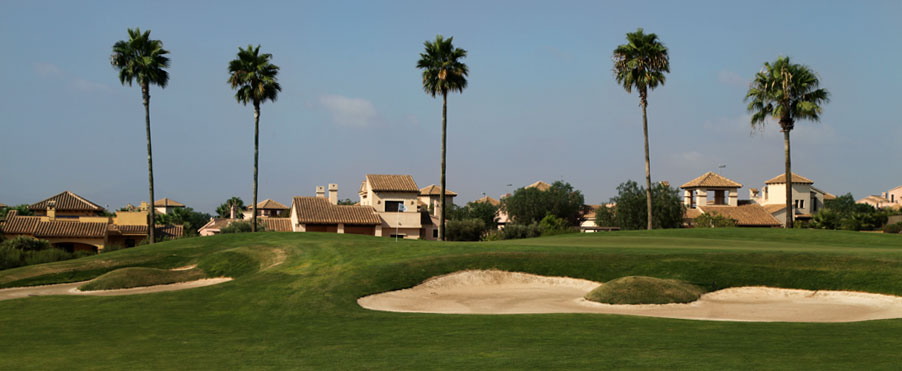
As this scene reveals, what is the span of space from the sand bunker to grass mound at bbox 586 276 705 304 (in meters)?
0.29

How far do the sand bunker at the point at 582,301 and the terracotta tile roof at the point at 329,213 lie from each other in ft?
140

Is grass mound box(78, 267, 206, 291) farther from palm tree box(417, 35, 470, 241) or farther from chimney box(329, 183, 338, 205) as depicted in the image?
chimney box(329, 183, 338, 205)

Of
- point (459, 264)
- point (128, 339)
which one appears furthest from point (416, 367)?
point (459, 264)

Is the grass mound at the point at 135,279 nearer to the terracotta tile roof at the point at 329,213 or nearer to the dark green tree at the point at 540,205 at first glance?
the terracotta tile roof at the point at 329,213

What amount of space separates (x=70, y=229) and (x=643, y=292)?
65899 millimetres

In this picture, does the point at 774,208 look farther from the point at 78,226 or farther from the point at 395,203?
the point at 78,226

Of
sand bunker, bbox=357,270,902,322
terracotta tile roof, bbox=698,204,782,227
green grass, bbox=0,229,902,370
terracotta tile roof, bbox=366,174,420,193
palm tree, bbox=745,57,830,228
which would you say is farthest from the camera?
terracotta tile roof, bbox=698,204,782,227

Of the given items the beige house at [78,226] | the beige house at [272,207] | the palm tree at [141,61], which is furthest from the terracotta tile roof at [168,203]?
the palm tree at [141,61]

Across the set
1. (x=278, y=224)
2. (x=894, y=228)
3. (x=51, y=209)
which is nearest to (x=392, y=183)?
(x=278, y=224)

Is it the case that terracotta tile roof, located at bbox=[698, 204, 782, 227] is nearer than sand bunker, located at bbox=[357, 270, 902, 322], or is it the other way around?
sand bunker, located at bbox=[357, 270, 902, 322]

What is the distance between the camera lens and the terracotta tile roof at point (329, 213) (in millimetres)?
66750

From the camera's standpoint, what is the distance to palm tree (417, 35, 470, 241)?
5228 centimetres

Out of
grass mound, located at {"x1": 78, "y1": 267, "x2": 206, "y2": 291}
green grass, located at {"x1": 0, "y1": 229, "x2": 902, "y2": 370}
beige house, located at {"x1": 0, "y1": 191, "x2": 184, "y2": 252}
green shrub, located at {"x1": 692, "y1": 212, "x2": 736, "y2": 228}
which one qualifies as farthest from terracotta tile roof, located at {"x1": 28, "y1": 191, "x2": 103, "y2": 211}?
green shrub, located at {"x1": 692, "y1": 212, "x2": 736, "y2": 228}

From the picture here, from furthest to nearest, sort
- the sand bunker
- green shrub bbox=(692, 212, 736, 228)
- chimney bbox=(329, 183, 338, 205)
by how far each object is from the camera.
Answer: green shrub bbox=(692, 212, 736, 228) < chimney bbox=(329, 183, 338, 205) < the sand bunker
